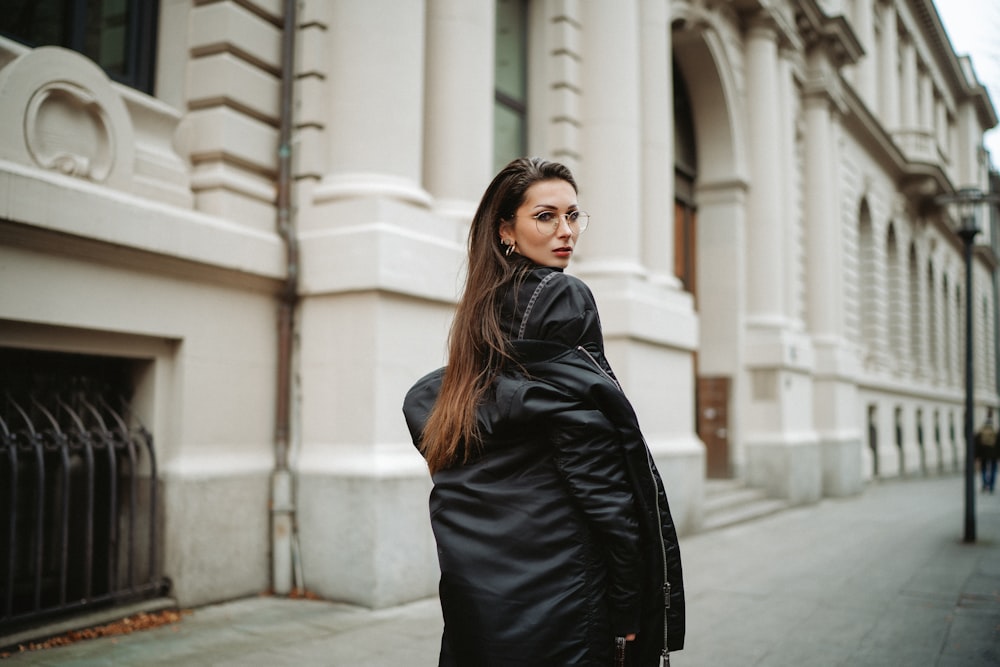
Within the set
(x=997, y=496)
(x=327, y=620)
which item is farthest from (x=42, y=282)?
(x=997, y=496)

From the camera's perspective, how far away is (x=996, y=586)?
730 centimetres

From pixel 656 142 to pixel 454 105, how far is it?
13.1ft

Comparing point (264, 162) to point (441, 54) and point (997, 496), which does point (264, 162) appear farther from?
point (997, 496)

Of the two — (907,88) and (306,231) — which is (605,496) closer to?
(306,231)

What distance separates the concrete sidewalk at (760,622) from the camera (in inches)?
195

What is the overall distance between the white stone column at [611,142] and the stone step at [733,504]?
12.1 ft

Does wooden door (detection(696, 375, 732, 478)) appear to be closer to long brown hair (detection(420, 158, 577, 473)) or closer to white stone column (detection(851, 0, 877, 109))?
white stone column (detection(851, 0, 877, 109))

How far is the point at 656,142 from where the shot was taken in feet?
35.4

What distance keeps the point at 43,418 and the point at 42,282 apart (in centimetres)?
108

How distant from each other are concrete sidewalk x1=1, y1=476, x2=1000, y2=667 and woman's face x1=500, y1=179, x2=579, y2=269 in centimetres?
310

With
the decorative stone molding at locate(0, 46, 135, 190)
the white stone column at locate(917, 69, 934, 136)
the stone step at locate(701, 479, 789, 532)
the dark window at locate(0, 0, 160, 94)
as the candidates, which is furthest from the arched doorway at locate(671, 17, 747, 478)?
the white stone column at locate(917, 69, 934, 136)

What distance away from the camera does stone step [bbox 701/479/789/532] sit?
38.1 feet

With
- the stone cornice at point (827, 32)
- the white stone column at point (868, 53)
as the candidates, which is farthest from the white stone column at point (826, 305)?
the white stone column at point (868, 53)

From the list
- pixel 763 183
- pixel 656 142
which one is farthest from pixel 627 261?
pixel 763 183
